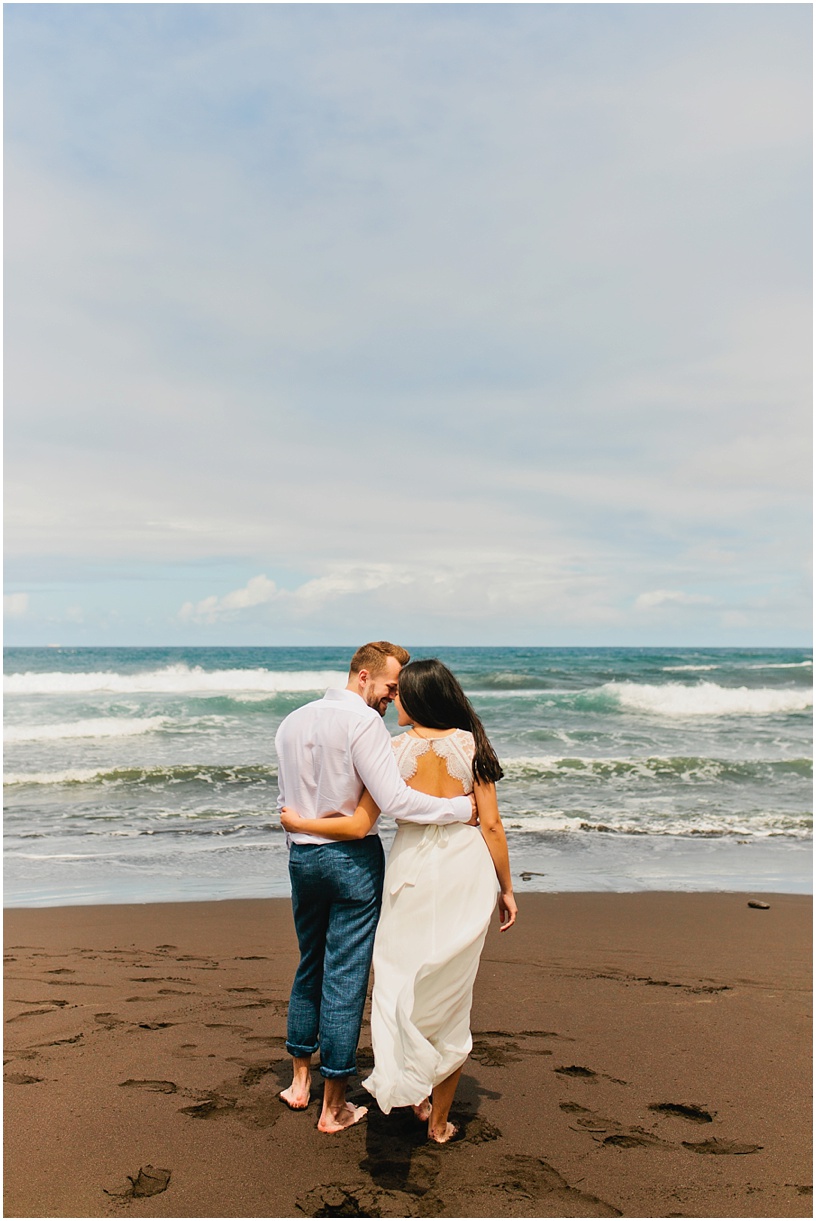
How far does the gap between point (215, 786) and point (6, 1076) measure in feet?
28.8

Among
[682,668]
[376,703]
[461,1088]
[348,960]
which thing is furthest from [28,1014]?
[682,668]

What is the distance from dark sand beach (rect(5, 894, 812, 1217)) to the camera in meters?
2.97

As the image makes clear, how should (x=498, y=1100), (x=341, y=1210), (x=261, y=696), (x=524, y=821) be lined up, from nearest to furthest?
(x=341, y=1210)
(x=498, y=1100)
(x=524, y=821)
(x=261, y=696)

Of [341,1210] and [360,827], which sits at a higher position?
[360,827]

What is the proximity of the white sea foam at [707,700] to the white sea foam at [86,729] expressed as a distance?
14.0 m

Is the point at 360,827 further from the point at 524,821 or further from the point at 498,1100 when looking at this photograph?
the point at 524,821

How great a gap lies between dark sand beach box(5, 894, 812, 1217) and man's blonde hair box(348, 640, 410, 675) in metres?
1.82

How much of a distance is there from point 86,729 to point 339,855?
1912 centimetres

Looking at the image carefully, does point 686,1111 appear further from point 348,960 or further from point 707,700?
point 707,700

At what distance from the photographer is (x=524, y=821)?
10.3 m

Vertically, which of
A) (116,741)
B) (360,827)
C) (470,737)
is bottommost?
(116,741)

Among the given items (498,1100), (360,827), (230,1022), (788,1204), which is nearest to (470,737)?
(360,827)

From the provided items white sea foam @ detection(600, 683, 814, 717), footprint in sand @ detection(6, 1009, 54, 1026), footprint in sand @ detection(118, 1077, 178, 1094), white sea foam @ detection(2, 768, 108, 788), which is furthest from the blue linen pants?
white sea foam @ detection(600, 683, 814, 717)

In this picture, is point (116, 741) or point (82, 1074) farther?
point (116, 741)
